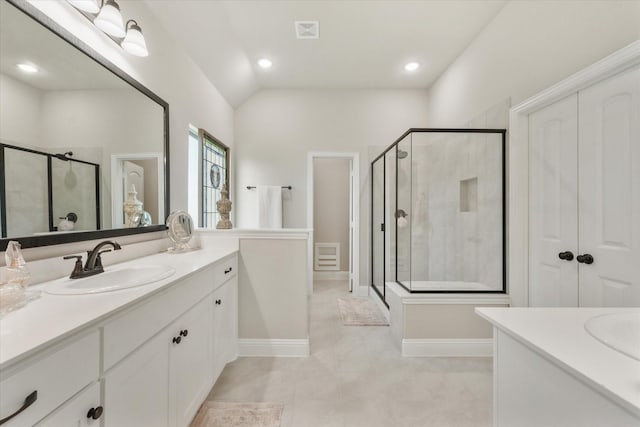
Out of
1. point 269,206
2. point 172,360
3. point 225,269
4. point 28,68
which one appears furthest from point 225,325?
point 269,206

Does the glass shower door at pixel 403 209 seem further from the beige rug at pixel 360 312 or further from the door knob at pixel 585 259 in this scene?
the door knob at pixel 585 259

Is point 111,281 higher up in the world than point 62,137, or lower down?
lower down

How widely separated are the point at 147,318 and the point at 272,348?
4.50 feet

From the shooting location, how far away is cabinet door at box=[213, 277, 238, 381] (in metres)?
1.68

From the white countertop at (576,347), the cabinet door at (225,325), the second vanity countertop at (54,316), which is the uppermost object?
the second vanity countertop at (54,316)

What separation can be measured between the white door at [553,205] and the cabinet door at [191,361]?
2222 mm

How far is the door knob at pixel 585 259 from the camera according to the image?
59.9 inches

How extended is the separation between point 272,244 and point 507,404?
5.35 feet

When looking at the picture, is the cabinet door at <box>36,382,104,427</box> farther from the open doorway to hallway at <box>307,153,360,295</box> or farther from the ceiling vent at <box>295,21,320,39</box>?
the open doorway to hallway at <box>307,153,360,295</box>

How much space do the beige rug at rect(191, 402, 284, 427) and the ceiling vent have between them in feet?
9.84

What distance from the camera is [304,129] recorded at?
378 cm

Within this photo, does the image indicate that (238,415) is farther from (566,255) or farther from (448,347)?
(566,255)

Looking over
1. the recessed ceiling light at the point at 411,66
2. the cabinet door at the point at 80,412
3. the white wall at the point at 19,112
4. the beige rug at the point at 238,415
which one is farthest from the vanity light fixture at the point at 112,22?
the recessed ceiling light at the point at 411,66

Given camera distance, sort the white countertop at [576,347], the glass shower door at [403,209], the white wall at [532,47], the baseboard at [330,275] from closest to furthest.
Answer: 1. the white countertop at [576,347]
2. the white wall at [532,47]
3. the glass shower door at [403,209]
4. the baseboard at [330,275]
